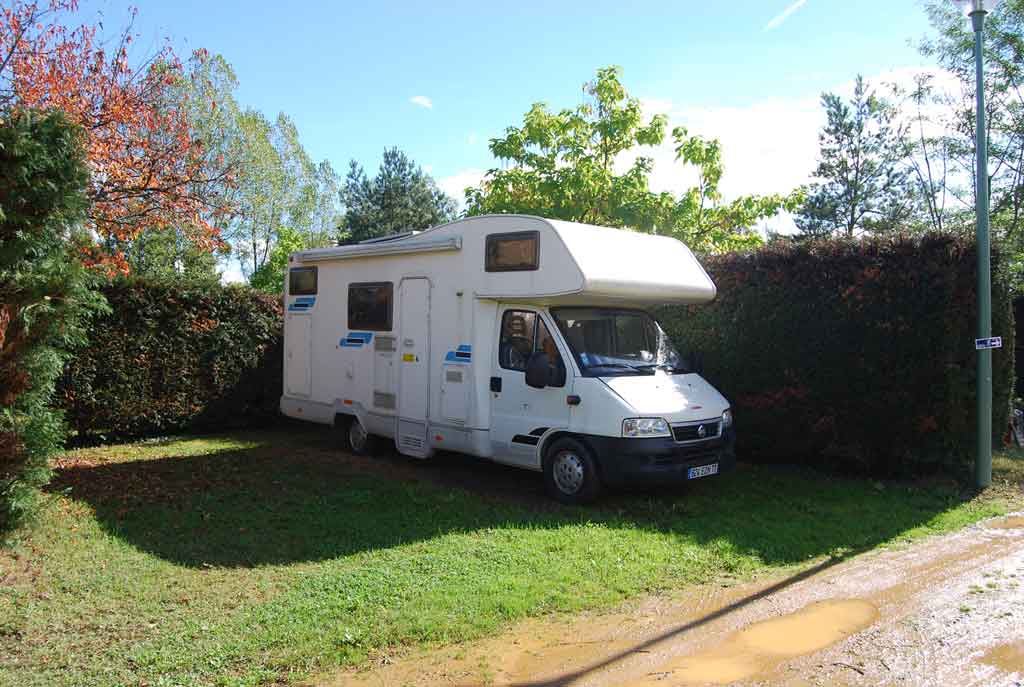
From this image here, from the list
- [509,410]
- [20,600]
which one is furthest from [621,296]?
[20,600]

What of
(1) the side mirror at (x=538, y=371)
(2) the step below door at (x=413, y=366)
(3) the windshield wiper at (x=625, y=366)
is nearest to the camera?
(1) the side mirror at (x=538, y=371)

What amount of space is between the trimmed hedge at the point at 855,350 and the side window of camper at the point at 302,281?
18.6 feet

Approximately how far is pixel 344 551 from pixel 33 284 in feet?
10.8

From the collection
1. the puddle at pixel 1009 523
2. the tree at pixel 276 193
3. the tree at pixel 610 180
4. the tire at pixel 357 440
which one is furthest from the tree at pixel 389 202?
the puddle at pixel 1009 523

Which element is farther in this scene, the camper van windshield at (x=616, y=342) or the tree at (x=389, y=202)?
the tree at (x=389, y=202)

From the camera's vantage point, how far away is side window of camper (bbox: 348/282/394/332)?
406 inches

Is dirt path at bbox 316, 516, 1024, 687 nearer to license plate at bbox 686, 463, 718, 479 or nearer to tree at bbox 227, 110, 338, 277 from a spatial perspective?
license plate at bbox 686, 463, 718, 479

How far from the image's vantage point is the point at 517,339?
29.0ft

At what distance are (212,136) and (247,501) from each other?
21797 millimetres

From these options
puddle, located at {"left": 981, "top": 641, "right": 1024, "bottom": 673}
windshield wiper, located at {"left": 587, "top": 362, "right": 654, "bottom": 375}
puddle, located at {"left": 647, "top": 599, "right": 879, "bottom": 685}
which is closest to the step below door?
windshield wiper, located at {"left": 587, "top": 362, "right": 654, "bottom": 375}

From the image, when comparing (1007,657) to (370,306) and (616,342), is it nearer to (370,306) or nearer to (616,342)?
(616,342)

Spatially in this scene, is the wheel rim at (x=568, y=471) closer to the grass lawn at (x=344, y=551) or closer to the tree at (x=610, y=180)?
the grass lawn at (x=344, y=551)

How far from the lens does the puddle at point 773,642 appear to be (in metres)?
4.43

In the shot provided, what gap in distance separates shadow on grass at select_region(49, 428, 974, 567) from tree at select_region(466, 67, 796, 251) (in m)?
7.30
